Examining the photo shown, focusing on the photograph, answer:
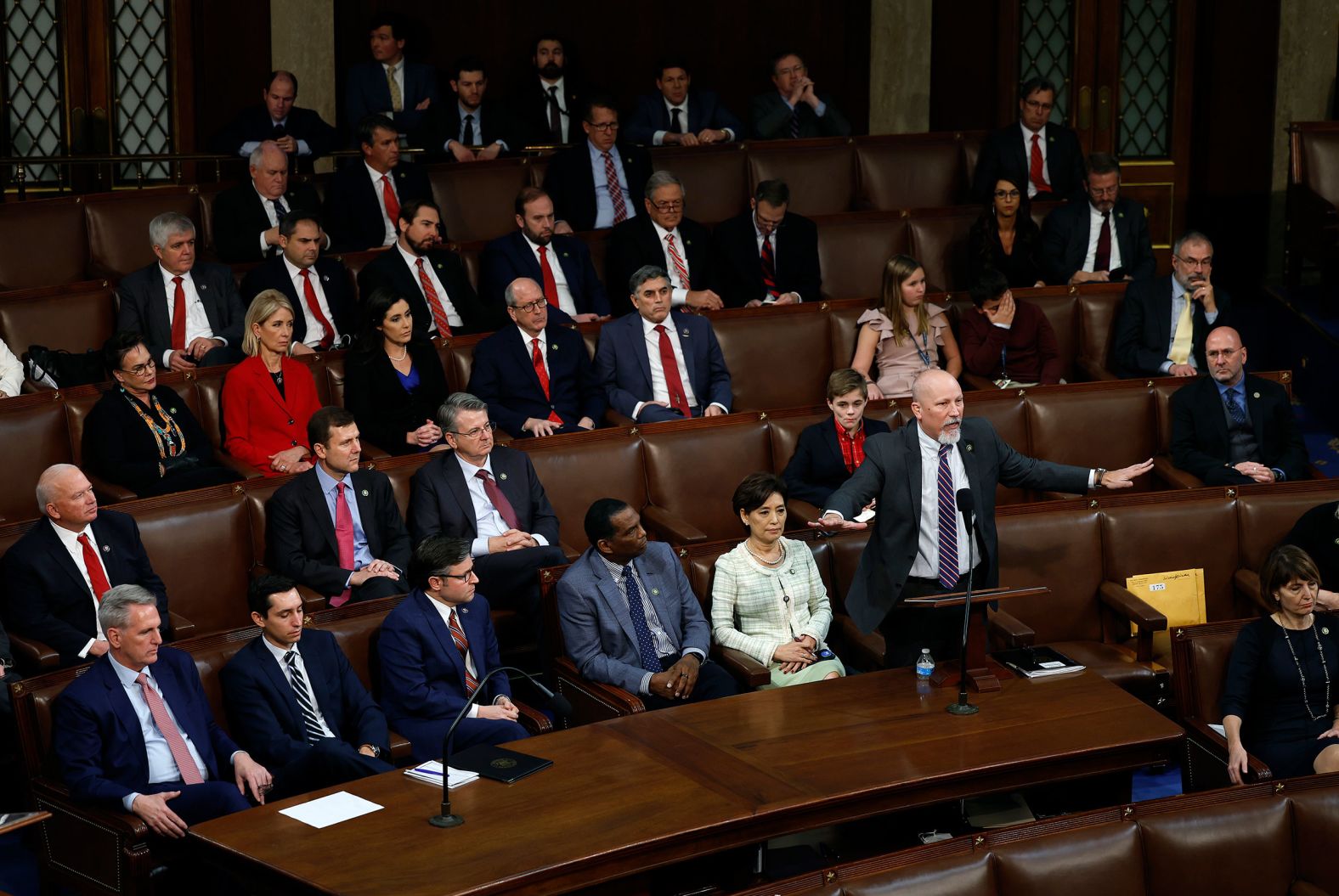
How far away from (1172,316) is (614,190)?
→ 2.32 meters

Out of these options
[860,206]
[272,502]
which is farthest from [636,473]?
[860,206]

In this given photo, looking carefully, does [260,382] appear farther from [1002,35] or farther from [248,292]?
[1002,35]

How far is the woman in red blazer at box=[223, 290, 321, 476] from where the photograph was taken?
5.53 m

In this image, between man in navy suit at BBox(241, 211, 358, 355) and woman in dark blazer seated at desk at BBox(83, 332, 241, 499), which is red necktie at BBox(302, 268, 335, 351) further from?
woman in dark blazer seated at desk at BBox(83, 332, 241, 499)

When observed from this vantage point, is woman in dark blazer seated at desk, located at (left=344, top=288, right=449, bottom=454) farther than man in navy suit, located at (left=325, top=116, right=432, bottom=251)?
No

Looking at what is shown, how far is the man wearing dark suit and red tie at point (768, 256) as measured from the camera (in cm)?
683

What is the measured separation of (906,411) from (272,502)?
6.87ft

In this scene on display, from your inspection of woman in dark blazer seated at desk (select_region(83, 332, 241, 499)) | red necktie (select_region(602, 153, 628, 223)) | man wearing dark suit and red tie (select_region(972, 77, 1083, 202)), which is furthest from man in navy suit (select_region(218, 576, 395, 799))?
man wearing dark suit and red tie (select_region(972, 77, 1083, 202))

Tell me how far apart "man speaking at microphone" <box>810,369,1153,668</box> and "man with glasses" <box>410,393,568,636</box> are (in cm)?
98

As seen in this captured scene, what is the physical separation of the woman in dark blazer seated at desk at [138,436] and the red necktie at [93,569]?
24.7 inches

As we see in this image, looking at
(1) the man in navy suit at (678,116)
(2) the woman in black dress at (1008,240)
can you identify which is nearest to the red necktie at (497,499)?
(2) the woman in black dress at (1008,240)

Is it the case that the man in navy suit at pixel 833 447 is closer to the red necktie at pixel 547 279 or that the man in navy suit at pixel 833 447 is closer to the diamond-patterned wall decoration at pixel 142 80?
the red necktie at pixel 547 279

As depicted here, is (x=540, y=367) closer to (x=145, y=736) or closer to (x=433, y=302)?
(x=433, y=302)

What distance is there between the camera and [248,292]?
247 inches
